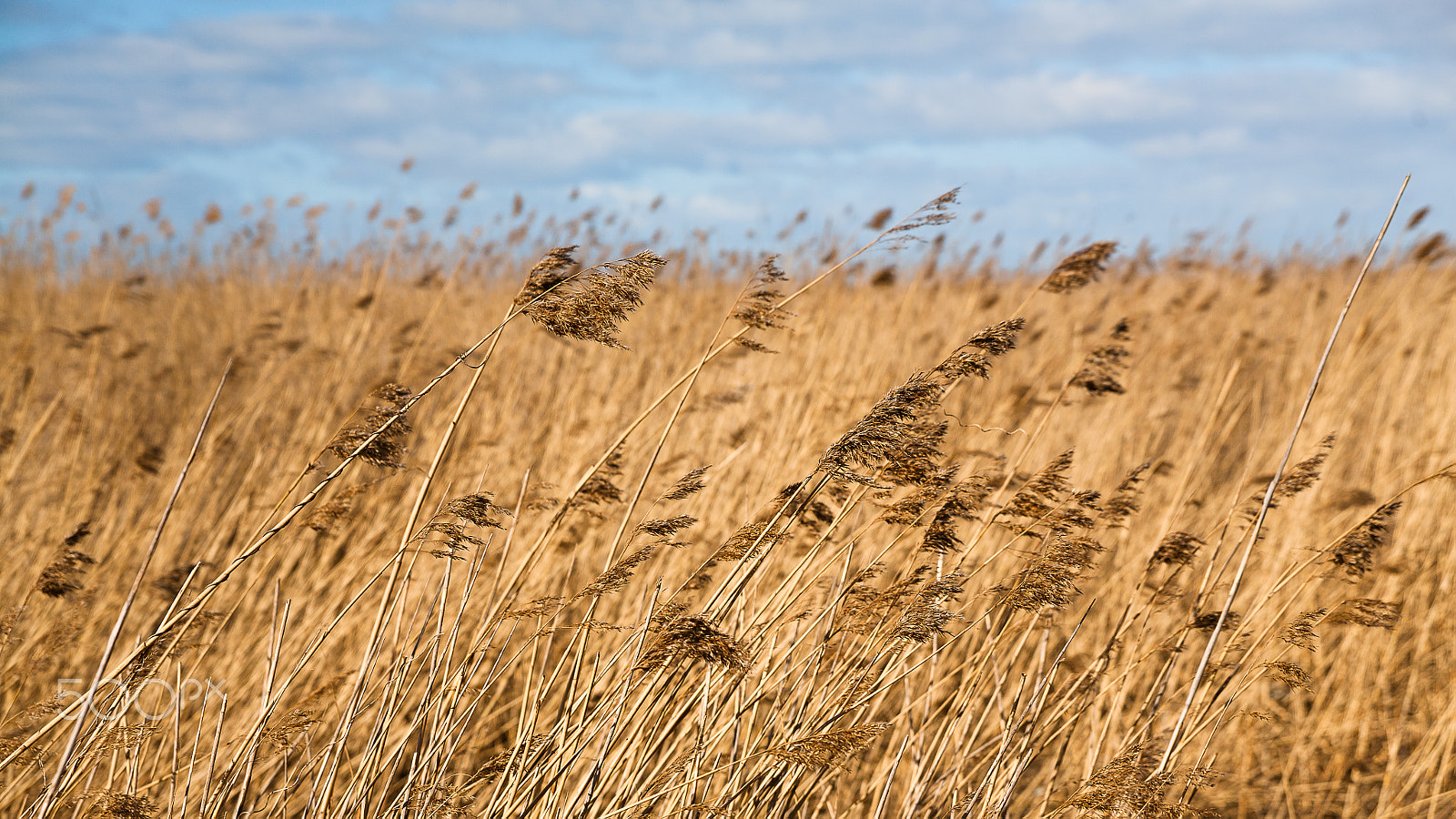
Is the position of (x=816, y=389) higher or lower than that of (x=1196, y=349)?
lower

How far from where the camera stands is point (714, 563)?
1.55 metres

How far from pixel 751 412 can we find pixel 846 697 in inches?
101

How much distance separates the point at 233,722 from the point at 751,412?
2456mm

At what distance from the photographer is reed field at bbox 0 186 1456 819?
162cm

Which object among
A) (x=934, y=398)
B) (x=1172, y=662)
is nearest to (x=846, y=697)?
(x=934, y=398)

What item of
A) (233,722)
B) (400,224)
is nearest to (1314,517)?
(233,722)

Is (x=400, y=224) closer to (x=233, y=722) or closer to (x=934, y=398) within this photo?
(x=233, y=722)

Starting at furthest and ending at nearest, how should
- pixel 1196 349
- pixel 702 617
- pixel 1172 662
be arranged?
pixel 1196 349 < pixel 1172 662 < pixel 702 617

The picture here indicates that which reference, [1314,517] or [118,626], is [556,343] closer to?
[1314,517]

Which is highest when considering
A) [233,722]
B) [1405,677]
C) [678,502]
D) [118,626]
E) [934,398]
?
[934,398]

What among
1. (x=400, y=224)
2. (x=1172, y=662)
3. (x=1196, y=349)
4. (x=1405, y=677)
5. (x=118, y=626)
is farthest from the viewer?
(x=1196, y=349)

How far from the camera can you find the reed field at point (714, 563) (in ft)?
5.31

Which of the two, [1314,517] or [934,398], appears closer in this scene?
[934,398]

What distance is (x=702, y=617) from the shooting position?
1409 mm
